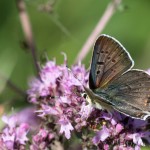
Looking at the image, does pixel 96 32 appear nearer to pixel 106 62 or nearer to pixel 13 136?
pixel 106 62

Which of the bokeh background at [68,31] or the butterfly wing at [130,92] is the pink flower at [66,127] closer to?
the butterfly wing at [130,92]

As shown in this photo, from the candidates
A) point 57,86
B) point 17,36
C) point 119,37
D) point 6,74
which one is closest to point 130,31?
point 119,37

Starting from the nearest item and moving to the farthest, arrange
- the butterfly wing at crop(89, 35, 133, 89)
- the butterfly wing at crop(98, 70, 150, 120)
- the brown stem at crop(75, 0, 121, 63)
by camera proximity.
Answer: the butterfly wing at crop(98, 70, 150, 120) → the butterfly wing at crop(89, 35, 133, 89) → the brown stem at crop(75, 0, 121, 63)

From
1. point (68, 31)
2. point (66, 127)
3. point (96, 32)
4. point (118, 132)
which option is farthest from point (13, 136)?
point (68, 31)

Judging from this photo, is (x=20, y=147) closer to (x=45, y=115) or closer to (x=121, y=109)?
(x=45, y=115)

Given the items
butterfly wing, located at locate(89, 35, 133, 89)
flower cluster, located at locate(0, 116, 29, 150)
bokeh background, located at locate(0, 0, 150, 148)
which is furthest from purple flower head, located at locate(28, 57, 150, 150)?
bokeh background, located at locate(0, 0, 150, 148)

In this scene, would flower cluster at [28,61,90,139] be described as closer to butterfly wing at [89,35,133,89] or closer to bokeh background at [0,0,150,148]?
butterfly wing at [89,35,133,89]
